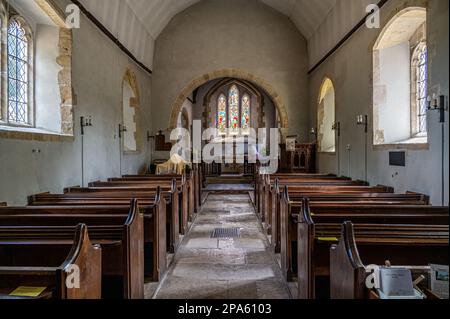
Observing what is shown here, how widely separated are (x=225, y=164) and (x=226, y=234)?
10806 millimetres

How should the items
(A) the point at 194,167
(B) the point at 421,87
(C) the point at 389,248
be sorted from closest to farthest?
(C) the point at 389,248
(B) the point at 421,87
(A) the point at 194,167

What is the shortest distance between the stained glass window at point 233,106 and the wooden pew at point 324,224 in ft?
45.1

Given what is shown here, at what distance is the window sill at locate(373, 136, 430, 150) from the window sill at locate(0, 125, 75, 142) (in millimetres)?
4345

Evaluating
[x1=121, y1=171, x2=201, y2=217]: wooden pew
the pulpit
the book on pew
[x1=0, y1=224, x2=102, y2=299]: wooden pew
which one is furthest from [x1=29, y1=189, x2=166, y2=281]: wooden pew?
the pulpit

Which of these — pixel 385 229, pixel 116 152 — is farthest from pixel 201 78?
pixel 385 229

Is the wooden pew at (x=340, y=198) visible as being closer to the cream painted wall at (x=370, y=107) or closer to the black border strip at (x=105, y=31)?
the cream painted wall at (x=370, y=107)

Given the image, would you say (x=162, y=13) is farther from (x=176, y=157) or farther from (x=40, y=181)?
(x=40, y=181)

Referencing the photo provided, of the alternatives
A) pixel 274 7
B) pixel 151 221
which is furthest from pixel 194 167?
pixel 274 7

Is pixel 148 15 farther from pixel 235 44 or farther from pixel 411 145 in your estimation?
pixel 411 145

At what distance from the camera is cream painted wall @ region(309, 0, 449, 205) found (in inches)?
157

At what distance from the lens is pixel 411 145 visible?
186 inches

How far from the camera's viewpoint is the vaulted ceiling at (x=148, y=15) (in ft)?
23.4

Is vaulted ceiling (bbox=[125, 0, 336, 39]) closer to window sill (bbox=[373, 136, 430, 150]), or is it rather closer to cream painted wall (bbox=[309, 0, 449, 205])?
cream painted wall (bbox=[309, 0, 449, 205])

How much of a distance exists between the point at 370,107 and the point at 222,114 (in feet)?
37.8
